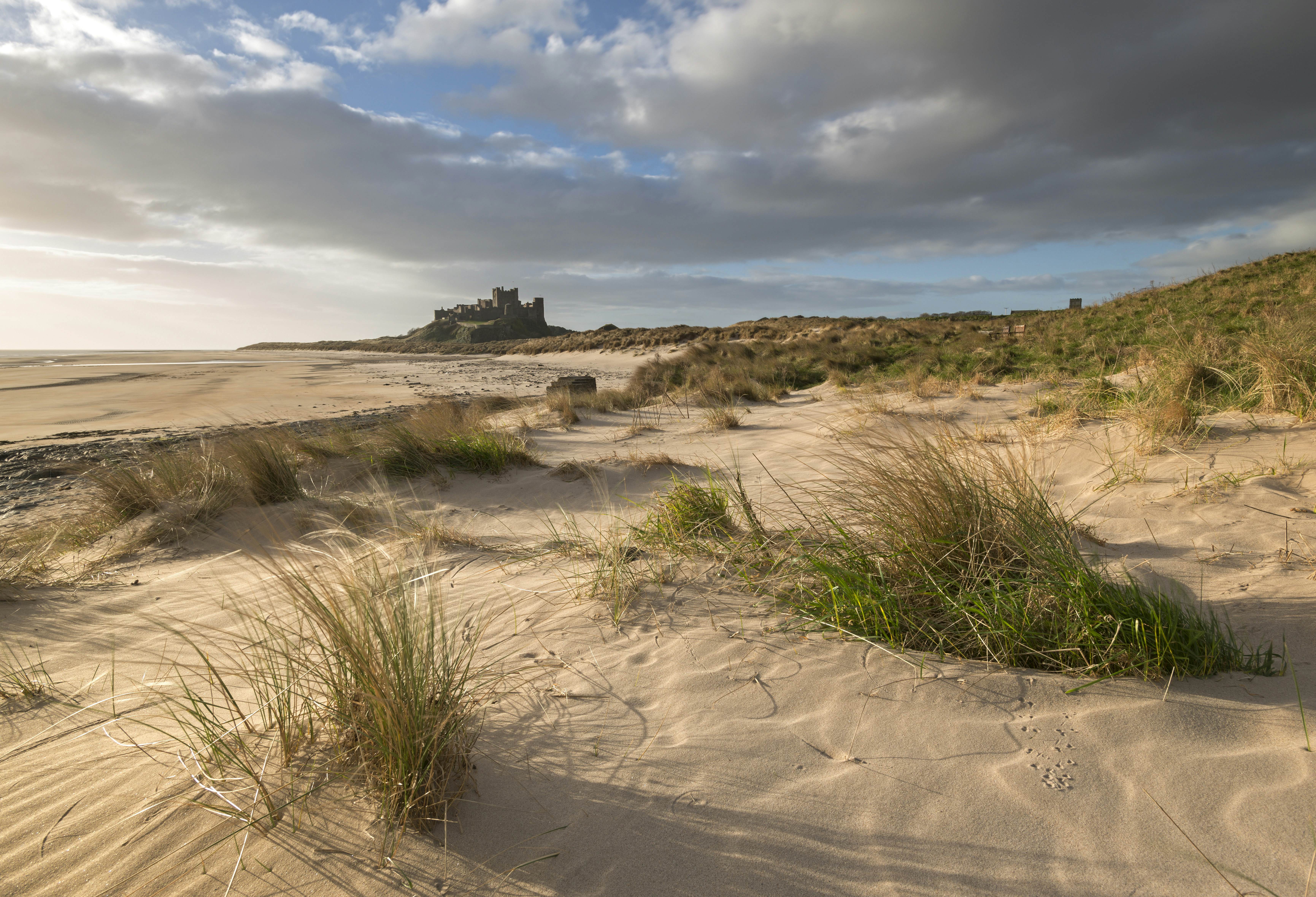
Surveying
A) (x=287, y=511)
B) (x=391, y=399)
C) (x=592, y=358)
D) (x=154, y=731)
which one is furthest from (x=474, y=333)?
(x=154, y=731)

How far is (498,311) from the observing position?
7994 centimetres

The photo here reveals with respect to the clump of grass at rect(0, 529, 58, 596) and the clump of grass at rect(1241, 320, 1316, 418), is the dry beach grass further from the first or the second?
the clump of grass at rect(1241, 320, 1316, 418)

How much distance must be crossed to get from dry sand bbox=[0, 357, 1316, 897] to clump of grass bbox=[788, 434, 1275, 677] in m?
0.11

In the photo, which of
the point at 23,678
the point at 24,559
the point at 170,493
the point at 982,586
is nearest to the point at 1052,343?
the point at 982,586

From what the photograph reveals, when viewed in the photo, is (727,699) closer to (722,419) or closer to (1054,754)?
(1054,754)

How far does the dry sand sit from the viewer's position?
57.7 inches

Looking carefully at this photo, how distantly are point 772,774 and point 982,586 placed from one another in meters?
1.20

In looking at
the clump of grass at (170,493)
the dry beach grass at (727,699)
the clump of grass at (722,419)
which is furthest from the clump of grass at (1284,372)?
the clump of grass at (170,493)

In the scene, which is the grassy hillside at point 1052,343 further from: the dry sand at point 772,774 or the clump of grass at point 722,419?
the dry sand at point 772,774

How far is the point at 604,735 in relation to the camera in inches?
78.9

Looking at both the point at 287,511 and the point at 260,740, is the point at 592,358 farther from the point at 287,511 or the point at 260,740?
the point at 260,740

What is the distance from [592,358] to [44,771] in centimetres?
2768

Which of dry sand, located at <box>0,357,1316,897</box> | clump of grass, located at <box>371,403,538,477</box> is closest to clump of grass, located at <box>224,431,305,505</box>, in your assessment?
clump of grass, located at <box>371,403,538,477</box>

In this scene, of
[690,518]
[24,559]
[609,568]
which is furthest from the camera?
[24,559]
